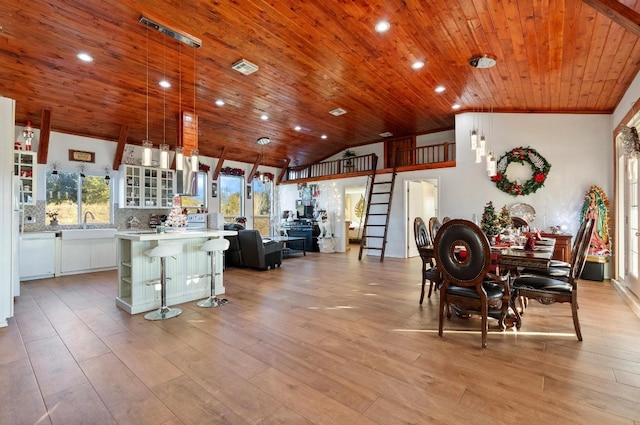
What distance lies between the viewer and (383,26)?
11.4 ft

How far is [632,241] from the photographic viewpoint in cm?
443

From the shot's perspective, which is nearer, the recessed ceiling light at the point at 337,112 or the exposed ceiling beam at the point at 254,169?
the recessed ceiling light at the point at 337,112

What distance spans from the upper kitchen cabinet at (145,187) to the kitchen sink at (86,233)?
74 cm

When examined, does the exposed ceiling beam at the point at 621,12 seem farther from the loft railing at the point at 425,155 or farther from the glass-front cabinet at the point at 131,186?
the glass-front cabinet at the point at 131,186

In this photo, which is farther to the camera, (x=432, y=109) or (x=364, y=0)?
(x=432, y=109)

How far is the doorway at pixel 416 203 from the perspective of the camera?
8000mm

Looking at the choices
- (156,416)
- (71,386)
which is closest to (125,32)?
(71,386)

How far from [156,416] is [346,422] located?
1097 millimetres

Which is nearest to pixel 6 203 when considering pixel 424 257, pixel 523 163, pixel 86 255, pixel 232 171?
pixel 86 255

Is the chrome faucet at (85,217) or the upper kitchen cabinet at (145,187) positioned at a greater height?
the upper kitchen cabinet at (145,187)

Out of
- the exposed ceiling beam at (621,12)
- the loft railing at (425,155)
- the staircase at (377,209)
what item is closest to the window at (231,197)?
the staircase at (377,209)

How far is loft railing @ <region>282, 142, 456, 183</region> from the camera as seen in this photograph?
7821 mm

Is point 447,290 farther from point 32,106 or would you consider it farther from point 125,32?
point 32,106

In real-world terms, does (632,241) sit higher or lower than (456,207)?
lower
